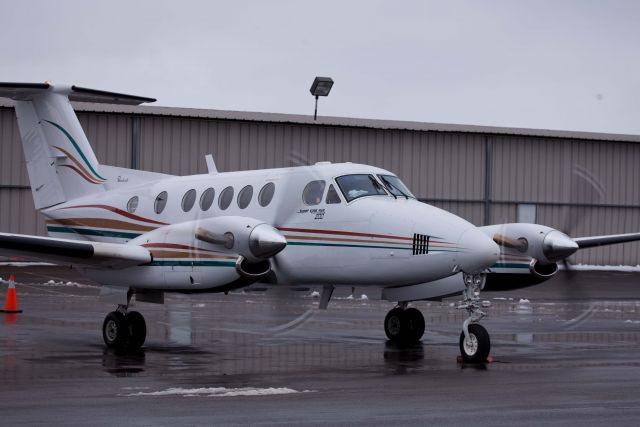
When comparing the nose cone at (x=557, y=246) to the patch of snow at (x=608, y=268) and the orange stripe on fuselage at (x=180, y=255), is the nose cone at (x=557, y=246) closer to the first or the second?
the orange stripe on fuselage at (x=180, y=255)

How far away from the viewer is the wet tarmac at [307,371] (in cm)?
929

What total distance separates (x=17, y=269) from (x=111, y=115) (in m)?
7.02

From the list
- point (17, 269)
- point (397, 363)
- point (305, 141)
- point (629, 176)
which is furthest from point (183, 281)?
point (629, 176)

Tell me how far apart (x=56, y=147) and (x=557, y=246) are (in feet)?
32.1

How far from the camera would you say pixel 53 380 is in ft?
38.2

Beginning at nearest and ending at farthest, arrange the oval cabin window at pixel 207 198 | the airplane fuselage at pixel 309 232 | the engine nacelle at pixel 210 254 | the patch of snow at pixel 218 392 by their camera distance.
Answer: the patch of snow at pixel 218 392, the engine nacelle at pixel 210 254, the airplane fuselage at pixel 309 232, the oval cabin window at pixel 207 198

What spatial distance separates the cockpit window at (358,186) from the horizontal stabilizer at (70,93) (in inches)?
245

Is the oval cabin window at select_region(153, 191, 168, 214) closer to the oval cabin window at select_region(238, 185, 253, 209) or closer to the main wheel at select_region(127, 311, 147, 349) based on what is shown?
the oval cabin window at select_region(238, 185, 253, 209)

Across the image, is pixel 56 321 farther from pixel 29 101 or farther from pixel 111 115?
pixel 111 115

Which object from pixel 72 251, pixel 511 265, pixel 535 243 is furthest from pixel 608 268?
pixel 72 251

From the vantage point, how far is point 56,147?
19.5 m

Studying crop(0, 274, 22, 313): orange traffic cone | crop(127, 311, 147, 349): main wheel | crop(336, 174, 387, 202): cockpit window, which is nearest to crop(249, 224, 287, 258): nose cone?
crop(336, 174, 387, 202): cockpit window

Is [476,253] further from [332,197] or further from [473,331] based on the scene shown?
[332,197]

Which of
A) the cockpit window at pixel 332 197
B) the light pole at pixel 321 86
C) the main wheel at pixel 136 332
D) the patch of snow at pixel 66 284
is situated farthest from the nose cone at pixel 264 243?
the patch of snow at pixel 66 284
